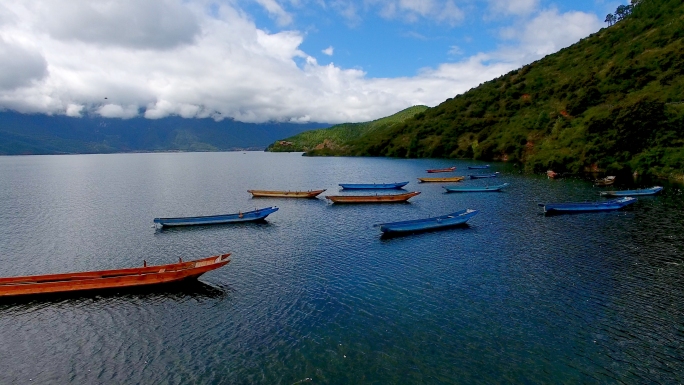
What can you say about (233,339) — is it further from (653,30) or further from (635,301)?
(653,30)

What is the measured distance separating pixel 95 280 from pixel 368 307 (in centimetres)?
2341

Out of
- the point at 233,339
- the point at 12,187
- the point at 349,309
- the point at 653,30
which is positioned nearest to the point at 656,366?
the point at 349,309

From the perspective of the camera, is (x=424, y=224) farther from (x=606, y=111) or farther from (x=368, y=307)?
(x=606, y=111)

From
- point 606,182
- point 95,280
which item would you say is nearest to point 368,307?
point 95,280

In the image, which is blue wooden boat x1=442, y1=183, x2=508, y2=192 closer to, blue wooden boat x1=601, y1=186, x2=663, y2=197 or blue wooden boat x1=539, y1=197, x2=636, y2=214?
blue wooden boat x1=601, y1=186, x2=663, y2=197

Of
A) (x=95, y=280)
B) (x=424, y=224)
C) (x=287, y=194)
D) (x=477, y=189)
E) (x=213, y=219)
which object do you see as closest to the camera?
(x=95, y=280)

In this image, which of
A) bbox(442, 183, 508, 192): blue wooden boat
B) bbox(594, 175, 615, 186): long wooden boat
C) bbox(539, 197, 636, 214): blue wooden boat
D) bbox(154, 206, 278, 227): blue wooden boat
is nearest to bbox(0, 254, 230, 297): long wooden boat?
bbox(154, 206, 278, 227): blue wooden boat

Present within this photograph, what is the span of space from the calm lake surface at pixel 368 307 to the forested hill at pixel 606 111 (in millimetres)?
44329

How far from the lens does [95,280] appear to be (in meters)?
34.1

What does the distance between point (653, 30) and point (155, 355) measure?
204377 millimetres

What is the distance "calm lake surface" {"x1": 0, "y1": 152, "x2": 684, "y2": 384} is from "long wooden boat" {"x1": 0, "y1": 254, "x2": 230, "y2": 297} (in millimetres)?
917

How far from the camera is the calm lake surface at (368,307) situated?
22375mm

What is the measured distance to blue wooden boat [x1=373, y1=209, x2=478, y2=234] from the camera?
5136cm

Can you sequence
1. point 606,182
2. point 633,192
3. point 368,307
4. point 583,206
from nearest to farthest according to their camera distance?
point 368,307
point 583,206
point 633,192
point 606,182
